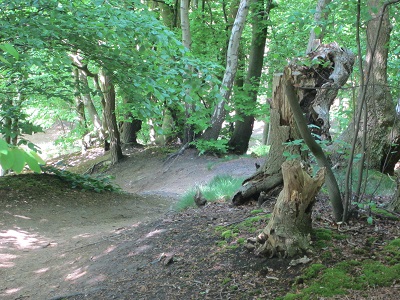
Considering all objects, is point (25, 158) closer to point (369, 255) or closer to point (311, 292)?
point (311, 292)

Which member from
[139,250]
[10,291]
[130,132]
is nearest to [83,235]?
[10,291]

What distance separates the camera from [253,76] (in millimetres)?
15492

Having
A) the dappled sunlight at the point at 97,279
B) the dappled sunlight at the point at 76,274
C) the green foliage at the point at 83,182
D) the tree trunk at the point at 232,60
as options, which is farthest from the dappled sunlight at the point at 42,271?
the tree trunk at the point at 232,60

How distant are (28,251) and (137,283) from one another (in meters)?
3.18

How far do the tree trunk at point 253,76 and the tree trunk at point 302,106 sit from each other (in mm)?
9238

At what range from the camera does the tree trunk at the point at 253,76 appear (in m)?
15.4

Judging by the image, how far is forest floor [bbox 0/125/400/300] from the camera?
3.65 metres

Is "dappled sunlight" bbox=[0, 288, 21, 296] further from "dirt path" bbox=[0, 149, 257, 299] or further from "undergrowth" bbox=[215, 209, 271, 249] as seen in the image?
"undergrowth" bbox=[215, 209, 271, 249]

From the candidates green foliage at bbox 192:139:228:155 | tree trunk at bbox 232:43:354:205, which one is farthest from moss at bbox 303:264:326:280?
green foliage at bbox 192:139:228:155

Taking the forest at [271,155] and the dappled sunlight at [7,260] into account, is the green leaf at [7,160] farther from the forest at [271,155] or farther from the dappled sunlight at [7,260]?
the dappled sunlight at [7,260]

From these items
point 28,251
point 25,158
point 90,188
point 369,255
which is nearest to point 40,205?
point 90,188

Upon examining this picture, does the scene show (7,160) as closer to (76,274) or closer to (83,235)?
(76,274)

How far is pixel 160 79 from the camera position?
22.6 feet

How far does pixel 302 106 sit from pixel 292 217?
7.33ft
